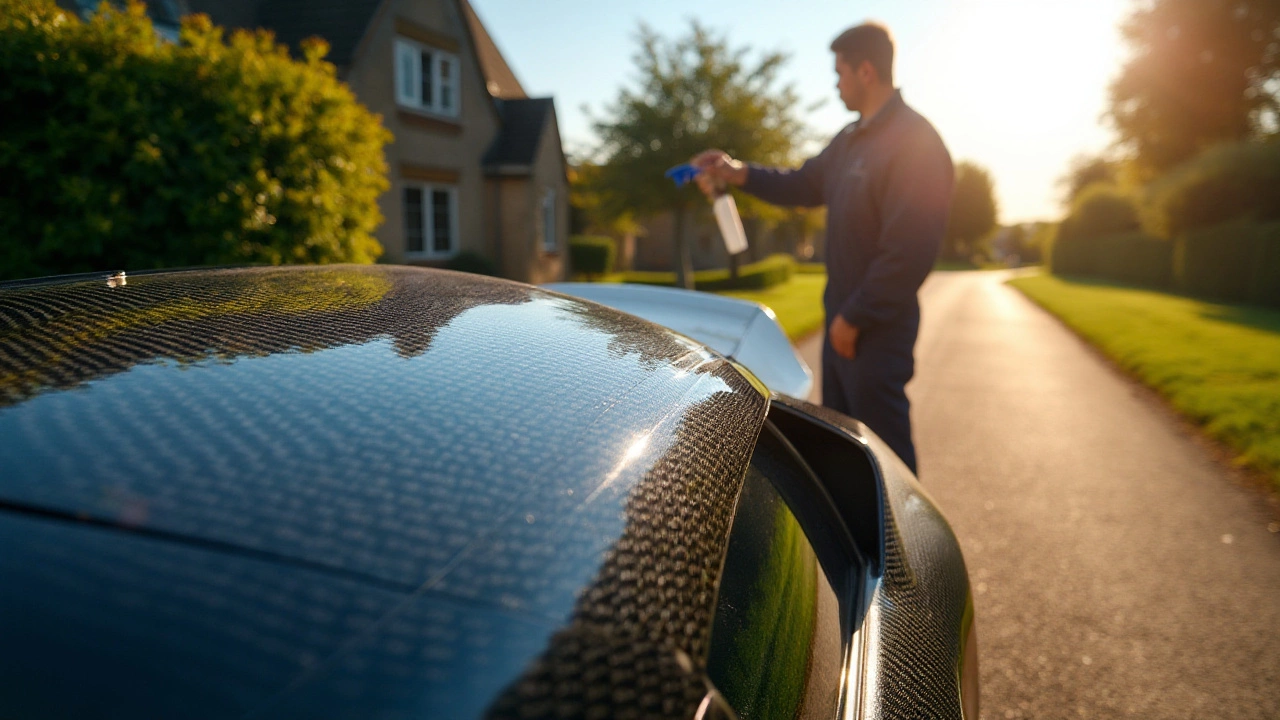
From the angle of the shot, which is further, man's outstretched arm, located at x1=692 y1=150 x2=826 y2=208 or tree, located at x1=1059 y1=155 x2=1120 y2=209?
tree, located at x1=1059 y1=155 x2=1120 y2=209

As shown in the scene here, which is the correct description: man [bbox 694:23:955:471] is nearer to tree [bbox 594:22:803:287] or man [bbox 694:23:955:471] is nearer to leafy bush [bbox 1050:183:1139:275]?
tree [bbox 594:22:803:287]

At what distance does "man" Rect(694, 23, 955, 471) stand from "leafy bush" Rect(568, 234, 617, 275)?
2578 cm

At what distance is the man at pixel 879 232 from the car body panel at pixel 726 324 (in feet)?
0.97

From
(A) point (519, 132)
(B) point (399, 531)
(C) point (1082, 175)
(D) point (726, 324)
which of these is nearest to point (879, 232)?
(D) point (726, 324)

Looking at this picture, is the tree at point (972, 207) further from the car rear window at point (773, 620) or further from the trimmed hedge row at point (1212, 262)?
the car rear window at point (773, 620)

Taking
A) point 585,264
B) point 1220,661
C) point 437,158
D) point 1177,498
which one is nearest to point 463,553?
point 1220,661

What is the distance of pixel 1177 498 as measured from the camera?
501 cm

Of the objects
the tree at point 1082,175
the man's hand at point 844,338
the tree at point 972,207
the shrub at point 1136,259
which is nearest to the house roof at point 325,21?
the man's hand at point 844,338

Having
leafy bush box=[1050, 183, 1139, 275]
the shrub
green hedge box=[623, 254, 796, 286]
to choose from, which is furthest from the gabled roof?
leafy bush box=[1050, 183, 1139, 275]

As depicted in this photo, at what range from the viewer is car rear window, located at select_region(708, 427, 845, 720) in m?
1.04

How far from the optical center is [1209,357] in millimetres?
10359

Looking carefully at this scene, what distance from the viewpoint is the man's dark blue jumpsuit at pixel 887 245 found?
332 centimetres

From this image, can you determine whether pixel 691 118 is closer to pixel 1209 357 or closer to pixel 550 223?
pixel 550 223

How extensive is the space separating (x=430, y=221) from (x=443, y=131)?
6.79 feet
